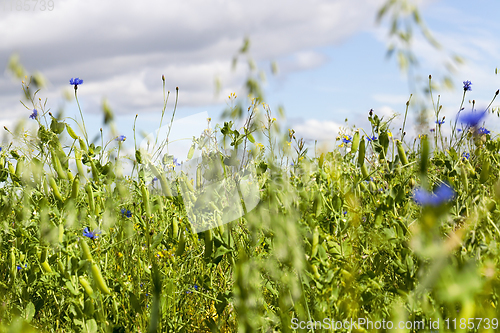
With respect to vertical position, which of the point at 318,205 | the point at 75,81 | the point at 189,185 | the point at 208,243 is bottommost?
the point at 208,243

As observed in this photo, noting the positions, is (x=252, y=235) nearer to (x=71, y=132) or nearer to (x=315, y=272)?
(x=315, y=272)

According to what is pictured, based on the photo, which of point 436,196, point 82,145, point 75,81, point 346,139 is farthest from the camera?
point 75,81

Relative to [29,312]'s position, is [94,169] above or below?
above

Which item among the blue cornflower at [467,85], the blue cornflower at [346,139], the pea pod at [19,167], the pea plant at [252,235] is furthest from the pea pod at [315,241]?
the blue cornflower at [467,85]

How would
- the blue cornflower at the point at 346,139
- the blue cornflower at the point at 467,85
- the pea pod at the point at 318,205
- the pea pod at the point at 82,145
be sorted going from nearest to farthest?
the pea pod at the point at 318,205
the pea pod at the point at 82,145
the blue cornflower at the point at 346,139
the blue cornflower at the point at 467,85

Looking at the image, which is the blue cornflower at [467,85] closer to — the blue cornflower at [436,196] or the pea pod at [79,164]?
the blue cornflower at [436,196]

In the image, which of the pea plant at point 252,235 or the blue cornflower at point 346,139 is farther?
the blue cornflower at point 346,139

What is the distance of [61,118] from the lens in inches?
61.7

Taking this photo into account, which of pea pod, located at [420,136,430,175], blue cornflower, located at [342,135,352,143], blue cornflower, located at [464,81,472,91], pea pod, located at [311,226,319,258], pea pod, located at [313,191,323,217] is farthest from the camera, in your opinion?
blue cornflower, located at [464,81,472,91]

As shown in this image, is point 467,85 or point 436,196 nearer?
point 436,196

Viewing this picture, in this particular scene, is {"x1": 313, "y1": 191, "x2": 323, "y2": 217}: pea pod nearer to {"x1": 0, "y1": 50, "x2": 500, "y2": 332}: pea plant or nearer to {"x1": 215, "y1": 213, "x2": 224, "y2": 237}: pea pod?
{"x1": 0, "y1": 50, "x2": 500, "y2": 332}: pea plant

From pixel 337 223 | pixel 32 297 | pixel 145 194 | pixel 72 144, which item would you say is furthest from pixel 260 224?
pixel 32 297

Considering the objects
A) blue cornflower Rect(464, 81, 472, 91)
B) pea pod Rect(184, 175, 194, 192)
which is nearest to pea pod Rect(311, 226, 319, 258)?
pea pod Rect(184, 175, 194, 192)

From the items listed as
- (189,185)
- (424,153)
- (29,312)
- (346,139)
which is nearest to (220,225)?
(189,185)
